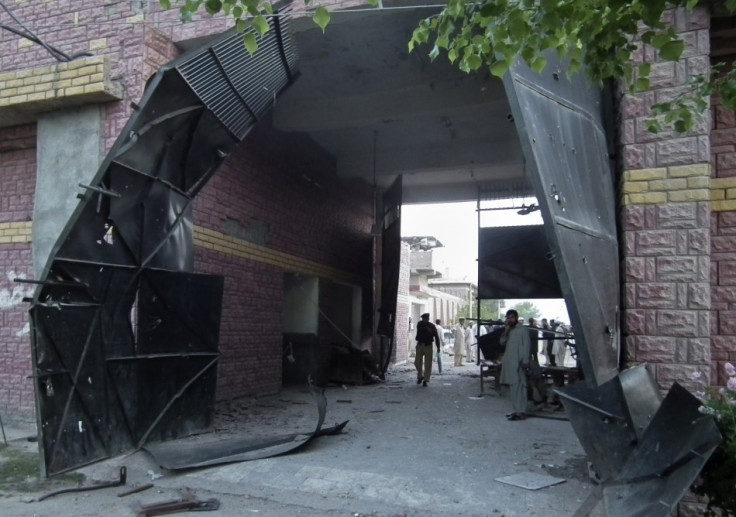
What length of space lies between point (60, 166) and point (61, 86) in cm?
99

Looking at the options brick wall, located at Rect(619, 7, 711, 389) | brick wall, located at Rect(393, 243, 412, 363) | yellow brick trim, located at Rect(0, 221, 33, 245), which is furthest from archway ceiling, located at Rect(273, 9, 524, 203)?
brick wall, located at Rect(393, 243, 412, 363)

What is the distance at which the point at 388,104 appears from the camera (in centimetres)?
1111

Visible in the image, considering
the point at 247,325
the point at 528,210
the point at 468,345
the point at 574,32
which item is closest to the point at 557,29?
the point at 574,32

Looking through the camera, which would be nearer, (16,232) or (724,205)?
(724,205)

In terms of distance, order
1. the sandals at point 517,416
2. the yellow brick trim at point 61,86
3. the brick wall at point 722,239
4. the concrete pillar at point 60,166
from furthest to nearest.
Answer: the sandals at point 517,416, the concrete pillar at point 60,166, the yellow brick trim at point 61,86, the brick wall at point 722,239

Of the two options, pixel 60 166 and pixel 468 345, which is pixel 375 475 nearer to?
pixel 60 166

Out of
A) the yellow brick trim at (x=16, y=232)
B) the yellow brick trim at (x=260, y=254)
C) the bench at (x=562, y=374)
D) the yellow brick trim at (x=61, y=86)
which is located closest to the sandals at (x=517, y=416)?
the bench at (x=562, y=374)

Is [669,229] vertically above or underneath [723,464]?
A: above

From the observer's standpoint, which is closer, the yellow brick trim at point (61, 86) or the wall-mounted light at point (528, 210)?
the yellow brick trim at point (61, 86)

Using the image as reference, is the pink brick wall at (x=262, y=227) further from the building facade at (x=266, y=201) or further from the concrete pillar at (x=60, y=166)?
the concrete pillar at (x=60, y=166)

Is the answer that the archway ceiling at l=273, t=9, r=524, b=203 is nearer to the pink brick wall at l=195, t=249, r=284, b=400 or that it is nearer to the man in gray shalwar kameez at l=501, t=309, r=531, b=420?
the pink brick wall at l=195, t=249, r=284, b=400

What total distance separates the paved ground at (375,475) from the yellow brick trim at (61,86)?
418 centimetres

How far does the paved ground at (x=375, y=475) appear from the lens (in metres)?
4.87

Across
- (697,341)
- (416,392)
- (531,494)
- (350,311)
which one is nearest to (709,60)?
(697,341)
